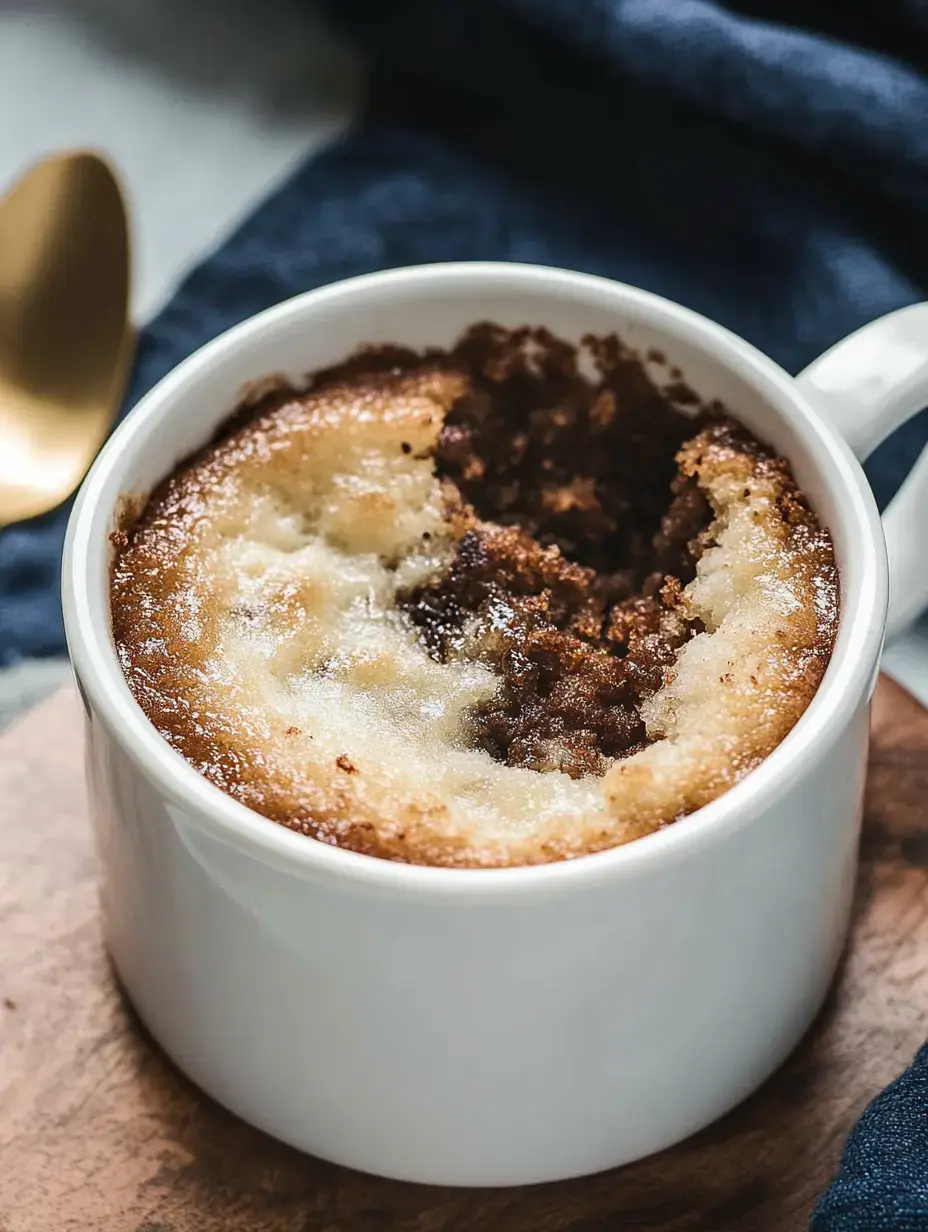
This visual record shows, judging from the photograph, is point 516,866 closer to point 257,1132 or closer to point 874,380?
point 257,1132

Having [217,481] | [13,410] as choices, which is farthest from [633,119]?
[217,481]

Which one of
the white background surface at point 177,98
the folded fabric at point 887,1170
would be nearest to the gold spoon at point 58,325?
the white background surface at point 177,98

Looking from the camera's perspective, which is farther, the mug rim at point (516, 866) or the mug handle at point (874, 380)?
Result: the mug handle at point (874, 380)

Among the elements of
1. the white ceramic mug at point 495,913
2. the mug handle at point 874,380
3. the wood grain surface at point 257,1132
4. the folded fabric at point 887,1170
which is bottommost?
the wood grain surface at point 257,1132

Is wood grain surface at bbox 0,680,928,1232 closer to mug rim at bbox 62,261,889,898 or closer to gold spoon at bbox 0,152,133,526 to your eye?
mug rim at bbox 62,261,889,898

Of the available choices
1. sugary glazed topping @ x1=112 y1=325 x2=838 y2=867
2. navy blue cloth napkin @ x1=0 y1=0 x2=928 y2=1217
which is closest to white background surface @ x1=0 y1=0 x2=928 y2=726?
navy blue cloth napkin @ x1=0 y1=0 x2=928 y2=1217

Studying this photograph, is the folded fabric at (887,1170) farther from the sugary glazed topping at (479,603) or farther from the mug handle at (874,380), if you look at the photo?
the mug handle at (874,380)

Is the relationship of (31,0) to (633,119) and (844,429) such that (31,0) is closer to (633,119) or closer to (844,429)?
(633,119)

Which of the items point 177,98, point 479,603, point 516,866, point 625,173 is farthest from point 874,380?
point 177,98
